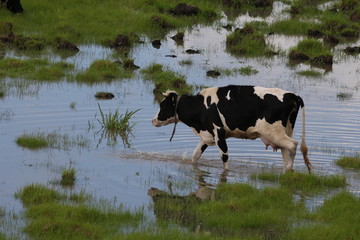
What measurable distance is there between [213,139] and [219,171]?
0.51 m

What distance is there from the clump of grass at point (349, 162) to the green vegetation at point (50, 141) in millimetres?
4114

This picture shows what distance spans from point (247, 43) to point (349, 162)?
37.4 ft

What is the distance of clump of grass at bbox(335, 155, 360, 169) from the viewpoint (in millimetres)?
13930

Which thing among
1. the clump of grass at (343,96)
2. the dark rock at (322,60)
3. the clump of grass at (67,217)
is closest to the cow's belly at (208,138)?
the clump of grass at (67,217)

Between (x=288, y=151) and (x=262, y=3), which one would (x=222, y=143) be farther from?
(x=262, y=3)

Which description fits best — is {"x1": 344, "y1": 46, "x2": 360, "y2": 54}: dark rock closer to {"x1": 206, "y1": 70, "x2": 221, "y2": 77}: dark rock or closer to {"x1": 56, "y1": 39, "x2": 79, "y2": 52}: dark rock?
{"x1": 206, "y1": 70, "x2": 221, "y2": 77}: dark rock

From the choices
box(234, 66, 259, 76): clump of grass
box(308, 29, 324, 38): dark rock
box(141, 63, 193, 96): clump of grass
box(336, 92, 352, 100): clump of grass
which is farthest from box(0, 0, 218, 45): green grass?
box(336, 92, 352, 100): clump of grass

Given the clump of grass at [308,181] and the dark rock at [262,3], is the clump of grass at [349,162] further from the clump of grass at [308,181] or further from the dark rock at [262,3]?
the dark rock at [262,3]

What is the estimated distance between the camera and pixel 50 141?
1438 cm

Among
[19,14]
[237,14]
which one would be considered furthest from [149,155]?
[237,14]

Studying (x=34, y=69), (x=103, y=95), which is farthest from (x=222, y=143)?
(x=34, y=69)

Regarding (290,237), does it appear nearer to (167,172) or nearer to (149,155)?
(167,172)

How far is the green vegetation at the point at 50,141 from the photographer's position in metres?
14.1

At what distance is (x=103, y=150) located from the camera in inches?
564
